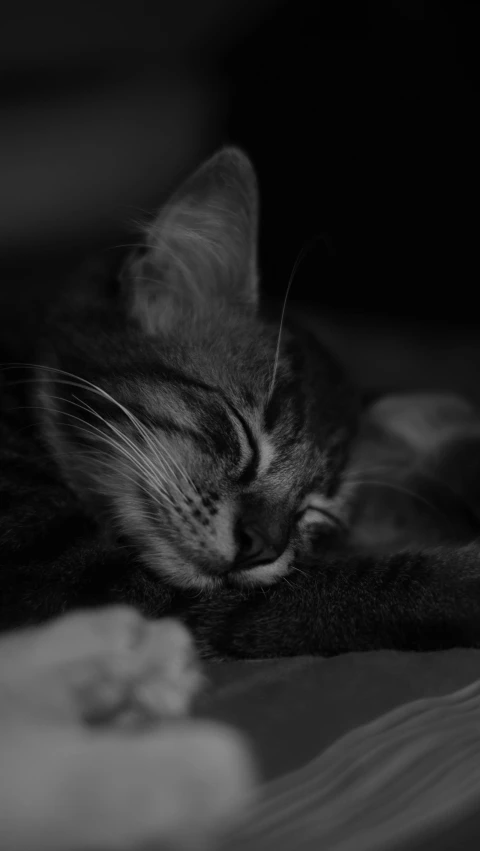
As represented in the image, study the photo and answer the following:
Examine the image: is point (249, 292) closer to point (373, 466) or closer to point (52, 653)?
point (373, 466)

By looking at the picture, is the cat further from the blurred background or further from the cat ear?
the blurred background

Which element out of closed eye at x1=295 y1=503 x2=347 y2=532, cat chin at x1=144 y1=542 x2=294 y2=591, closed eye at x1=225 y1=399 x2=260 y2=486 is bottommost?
closed eye at x1=295 y1=503 x2=347 y2=532

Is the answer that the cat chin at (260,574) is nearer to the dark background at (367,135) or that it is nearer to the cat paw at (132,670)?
the cat paw at (132,670)

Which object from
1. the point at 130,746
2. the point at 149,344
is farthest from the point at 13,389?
the point at 130,746

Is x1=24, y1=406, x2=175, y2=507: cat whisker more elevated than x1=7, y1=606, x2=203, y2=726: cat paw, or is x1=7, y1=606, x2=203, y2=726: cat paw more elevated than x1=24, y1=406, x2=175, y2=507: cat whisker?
x1=24, y1=406, x2=175, y2=507: cat whisker

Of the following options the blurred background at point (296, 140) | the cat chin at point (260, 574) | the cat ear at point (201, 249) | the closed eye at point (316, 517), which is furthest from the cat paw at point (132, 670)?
the blurred background at point (296, 140)

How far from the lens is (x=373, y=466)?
1.37 meters

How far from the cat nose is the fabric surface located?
140 mm

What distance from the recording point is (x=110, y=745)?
0.70m

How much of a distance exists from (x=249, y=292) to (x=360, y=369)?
765 millimetres

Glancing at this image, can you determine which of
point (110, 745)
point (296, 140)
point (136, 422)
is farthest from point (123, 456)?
point (296, 140)

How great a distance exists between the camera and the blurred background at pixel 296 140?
1913mm

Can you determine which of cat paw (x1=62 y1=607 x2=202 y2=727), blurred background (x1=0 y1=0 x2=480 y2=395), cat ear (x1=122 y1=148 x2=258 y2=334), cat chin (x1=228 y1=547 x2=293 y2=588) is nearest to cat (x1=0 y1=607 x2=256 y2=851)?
cat paw (x1=62 y1=607 x2=202 y2=727)

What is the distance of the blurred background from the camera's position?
6.28 feet
